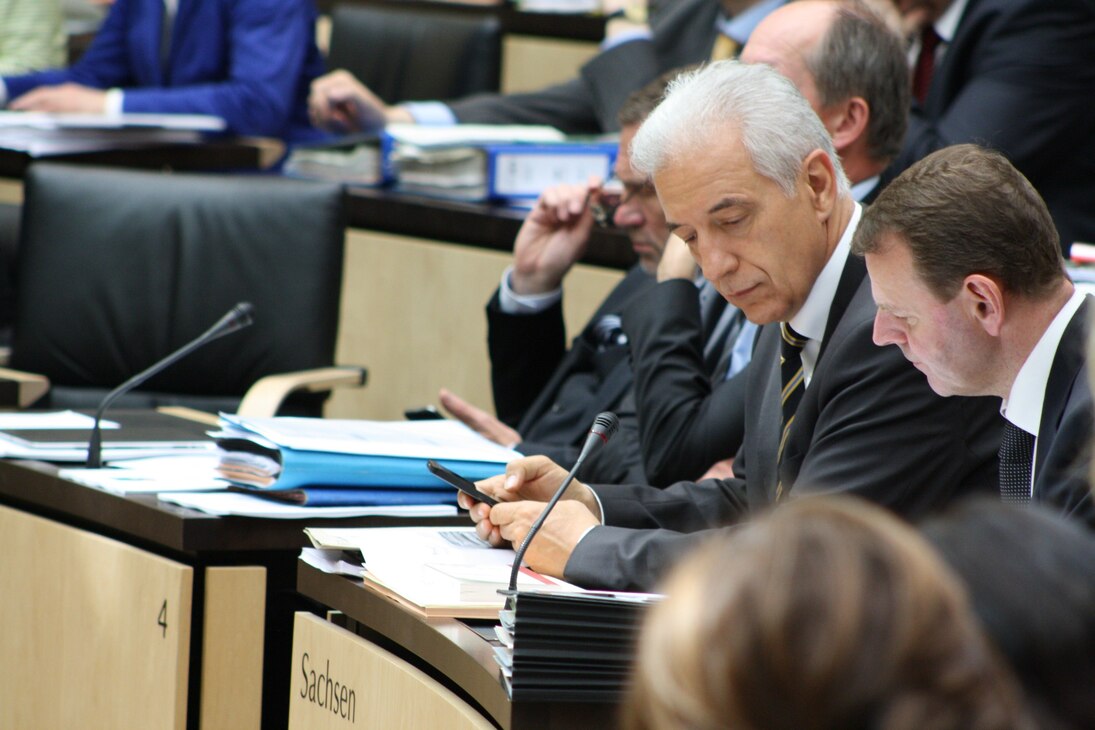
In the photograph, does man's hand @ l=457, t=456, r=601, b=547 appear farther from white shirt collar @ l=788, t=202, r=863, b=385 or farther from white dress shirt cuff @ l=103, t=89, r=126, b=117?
white dress shirt cuff @ l=103, t=89, r=126, b=117

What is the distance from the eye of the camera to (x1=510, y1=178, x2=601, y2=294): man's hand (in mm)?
3018

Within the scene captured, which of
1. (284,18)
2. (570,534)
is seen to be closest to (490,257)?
(284,18)

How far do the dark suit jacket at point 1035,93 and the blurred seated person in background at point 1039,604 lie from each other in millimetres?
2266

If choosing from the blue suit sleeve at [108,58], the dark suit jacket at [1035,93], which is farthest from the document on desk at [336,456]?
the blue suit sleeve at [108,58]

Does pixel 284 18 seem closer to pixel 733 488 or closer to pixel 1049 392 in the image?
pixel 733 488

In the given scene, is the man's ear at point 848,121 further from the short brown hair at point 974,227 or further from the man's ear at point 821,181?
the short brown hair at point 974,227

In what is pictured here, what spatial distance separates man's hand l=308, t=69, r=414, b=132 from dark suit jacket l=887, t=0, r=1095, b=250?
6.08 ft

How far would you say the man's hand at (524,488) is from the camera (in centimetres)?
194

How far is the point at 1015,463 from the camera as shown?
167 cm

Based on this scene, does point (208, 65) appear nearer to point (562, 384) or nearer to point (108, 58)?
point (108, 58)

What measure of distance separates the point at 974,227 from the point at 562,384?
1441 mm

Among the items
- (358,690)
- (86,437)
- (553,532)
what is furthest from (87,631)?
(553,532)

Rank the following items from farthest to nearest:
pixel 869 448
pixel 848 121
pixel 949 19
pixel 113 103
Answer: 1. pixel 113 103
2. pixel 949 19
3. pixel 848 121
4. pixel 869 448

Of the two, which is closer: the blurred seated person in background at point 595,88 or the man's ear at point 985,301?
the man's ear at point 985,301
